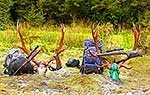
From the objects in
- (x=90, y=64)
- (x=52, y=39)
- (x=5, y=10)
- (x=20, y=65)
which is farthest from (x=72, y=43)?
(x=5, y=10)

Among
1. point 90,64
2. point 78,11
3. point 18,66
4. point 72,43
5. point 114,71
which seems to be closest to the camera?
point 114,71

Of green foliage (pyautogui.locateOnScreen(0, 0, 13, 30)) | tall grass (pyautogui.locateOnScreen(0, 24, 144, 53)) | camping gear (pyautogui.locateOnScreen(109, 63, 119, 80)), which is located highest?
green foliage (pyautogui.locateOnScreen(0, 0, 13, 30))

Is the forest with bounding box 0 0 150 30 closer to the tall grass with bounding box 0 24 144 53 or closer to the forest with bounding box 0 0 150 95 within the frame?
the forest with bounding box 0 0 150 95

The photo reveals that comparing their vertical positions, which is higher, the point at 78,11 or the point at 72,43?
the point at 78,11

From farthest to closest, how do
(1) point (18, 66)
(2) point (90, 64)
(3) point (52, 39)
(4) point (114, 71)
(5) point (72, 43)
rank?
(3) point (52, 39)
(5) point (72, 43)
(2) point (90, 64)
(1) point (18, 66)
(4) point (114, 71)

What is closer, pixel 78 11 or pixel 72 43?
pixel 72 43

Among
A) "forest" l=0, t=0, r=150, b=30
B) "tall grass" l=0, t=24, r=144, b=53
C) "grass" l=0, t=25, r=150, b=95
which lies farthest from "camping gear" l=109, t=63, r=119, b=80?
"forest" l=0, t=0, r=150, b=30

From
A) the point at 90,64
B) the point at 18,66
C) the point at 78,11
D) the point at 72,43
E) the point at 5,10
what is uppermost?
the point at 5,10

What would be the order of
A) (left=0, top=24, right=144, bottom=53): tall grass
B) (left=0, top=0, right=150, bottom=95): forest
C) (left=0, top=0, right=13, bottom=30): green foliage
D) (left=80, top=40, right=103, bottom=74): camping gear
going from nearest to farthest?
(left=0, top=0, right=150, bottom=95): forest
(left=80, top=40, right=103, bottom=74): camping gear
(left=0, top=24, right=144, bottom=53): tall grass
(left=0, top=0, right=13, bottom=30): green foliage

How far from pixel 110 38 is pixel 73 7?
6996 millimetres

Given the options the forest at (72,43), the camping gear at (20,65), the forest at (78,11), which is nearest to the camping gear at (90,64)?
the forest at (72,43)

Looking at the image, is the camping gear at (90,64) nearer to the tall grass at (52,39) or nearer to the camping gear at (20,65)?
the camping gear at (20,65)

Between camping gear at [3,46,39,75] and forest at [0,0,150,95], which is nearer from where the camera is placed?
forest at [0,0,150,95]

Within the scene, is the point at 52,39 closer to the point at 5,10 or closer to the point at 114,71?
the point at 5,10
